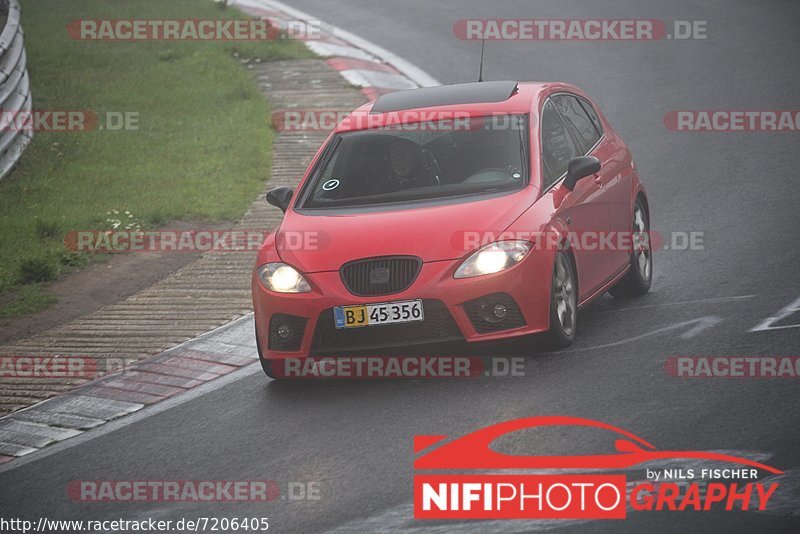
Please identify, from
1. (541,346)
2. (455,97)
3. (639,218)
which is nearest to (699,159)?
(639,218)

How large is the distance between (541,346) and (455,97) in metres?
2.25

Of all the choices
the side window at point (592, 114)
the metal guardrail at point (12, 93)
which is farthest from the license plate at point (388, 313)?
the metal guardrail at point (12, 93)

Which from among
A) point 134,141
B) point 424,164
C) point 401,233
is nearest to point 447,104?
point 424,164

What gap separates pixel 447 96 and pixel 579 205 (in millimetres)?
1419

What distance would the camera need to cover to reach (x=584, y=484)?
20.7ft

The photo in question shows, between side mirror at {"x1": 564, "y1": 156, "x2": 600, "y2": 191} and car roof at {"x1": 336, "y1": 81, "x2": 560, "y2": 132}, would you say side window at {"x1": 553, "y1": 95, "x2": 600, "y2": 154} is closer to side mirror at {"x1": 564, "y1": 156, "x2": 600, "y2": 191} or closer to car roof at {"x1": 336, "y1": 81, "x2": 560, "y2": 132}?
car roof at {"x1": 336, "y1": 81, "x2": 560, "y2": 132}

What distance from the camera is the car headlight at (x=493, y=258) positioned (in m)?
8.27

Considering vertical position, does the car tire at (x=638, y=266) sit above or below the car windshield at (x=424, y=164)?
below
